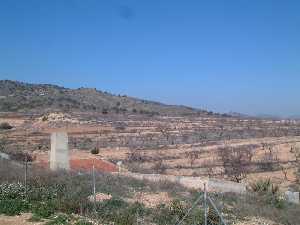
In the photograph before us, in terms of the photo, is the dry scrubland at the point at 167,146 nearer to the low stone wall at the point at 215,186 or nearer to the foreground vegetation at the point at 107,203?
the low stone wall at the point at 215,186

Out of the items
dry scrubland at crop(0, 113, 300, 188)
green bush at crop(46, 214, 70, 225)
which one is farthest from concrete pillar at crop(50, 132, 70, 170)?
green bush at crop(46, 214, 70, 225)

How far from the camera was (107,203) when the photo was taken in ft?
44.6

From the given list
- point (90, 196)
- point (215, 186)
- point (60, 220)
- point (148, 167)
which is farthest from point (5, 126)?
point (60, 220)

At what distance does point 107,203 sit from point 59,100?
8508 cm

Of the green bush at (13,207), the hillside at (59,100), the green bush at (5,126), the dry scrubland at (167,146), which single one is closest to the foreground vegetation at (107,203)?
the green bush at (13,207)

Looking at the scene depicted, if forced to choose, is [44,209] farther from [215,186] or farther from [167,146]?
[167,146]

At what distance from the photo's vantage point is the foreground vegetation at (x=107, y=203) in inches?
469

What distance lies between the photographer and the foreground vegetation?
39.1 ft

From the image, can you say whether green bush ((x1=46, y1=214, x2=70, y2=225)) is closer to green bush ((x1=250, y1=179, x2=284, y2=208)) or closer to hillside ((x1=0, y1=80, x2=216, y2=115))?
green bush ((x1=250, y1=179, x2=284, y2=208))

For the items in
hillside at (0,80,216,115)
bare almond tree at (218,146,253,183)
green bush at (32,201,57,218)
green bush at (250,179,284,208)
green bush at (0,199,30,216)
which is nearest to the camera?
green bush at (32,201,57,218)

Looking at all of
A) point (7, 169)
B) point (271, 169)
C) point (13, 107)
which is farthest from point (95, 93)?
point (7, 169)

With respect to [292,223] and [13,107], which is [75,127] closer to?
[13,107]

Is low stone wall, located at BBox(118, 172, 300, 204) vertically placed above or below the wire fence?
below

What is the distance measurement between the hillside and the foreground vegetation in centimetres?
6730
